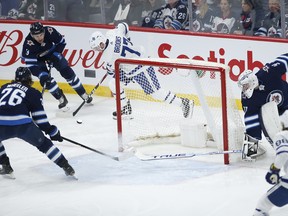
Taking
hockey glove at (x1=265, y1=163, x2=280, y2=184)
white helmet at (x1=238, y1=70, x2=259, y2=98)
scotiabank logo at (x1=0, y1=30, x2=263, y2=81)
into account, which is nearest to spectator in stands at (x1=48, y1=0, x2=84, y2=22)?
scotiabank logo at (x1=0, y1=30, x2=263, y2=81)

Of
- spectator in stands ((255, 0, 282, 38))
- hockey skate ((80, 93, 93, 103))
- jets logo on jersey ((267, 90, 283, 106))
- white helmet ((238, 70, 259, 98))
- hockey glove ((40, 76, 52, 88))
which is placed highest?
spectator in stands ((255, 0, 282, 38))

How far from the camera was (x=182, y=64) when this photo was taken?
7.33 metres

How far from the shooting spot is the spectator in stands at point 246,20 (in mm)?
8562

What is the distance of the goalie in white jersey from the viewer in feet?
26.5

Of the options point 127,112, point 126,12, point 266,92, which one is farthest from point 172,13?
point 266,92

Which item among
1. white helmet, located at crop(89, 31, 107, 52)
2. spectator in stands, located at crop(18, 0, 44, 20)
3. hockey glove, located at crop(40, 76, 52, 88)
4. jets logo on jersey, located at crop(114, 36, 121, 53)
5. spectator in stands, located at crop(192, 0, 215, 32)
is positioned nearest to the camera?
white helmet, located at crop(89, 31, 107, 52)

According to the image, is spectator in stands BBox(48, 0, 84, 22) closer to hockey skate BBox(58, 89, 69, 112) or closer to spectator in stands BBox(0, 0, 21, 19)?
spectator in stands BBox(0, 0, 21, 19)

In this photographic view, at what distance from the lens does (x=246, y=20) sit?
8.66 meters

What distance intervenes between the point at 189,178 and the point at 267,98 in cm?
89

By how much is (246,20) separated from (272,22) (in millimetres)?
292

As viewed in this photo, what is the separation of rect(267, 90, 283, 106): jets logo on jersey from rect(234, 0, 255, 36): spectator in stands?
165 cm

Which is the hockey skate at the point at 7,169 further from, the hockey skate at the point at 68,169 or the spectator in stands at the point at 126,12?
the spectator in stands at the point at 126,12

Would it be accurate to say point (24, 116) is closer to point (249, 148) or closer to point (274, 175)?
point (249, 148)

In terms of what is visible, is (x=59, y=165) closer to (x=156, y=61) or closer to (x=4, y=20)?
(x=156, y=61)
